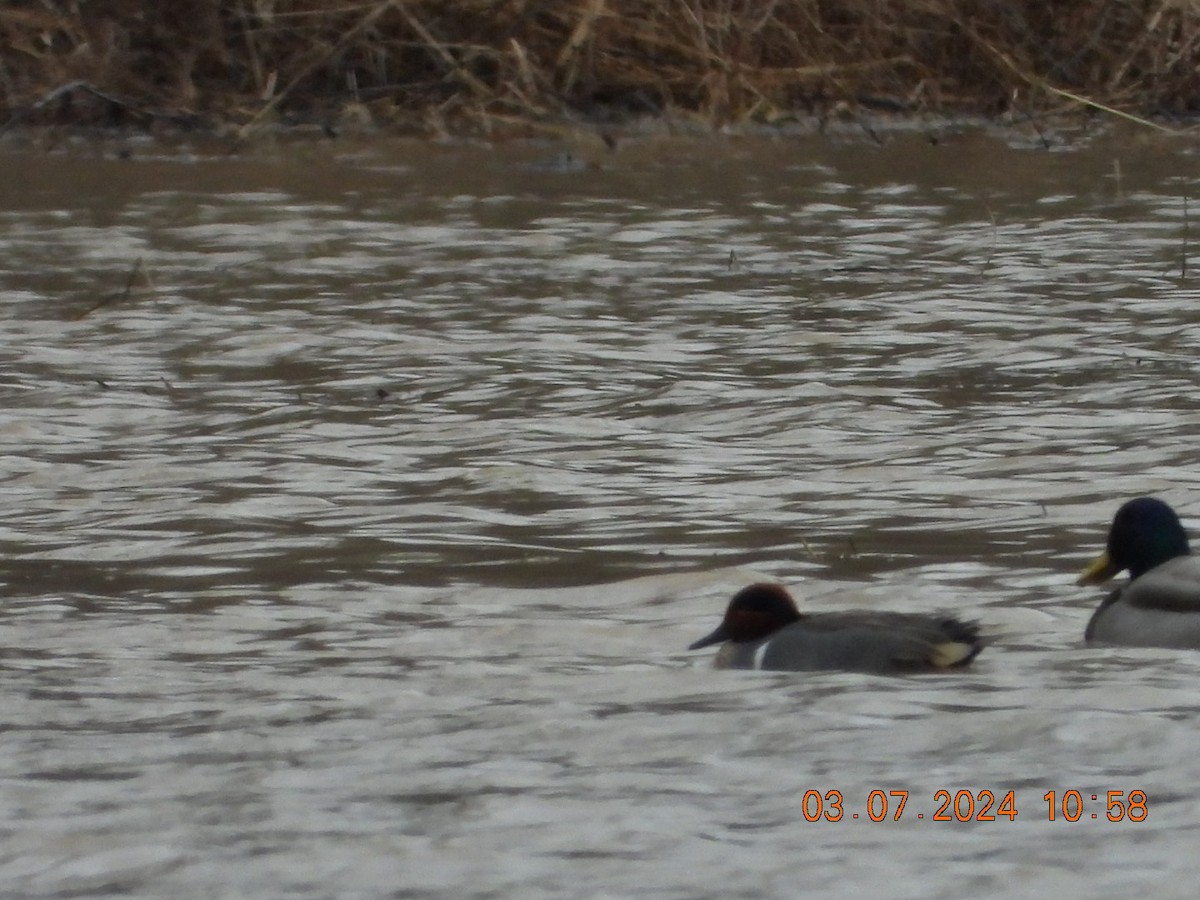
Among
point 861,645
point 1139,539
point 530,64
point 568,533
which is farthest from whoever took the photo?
point 530,64

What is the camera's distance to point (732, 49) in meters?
20.6

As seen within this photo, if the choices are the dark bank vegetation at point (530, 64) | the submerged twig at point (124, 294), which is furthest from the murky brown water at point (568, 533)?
the dark bank vegetation at point (530, 64)

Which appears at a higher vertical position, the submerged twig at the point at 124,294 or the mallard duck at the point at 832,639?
the mallard duck at the point at 832,639

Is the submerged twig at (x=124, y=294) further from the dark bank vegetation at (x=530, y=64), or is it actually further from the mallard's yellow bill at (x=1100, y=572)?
the dark bank vegetation at (x=530, y=64)

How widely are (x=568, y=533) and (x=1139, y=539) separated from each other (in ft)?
5.60

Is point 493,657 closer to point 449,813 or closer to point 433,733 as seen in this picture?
point 433,733

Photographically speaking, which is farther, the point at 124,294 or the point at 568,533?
the point at 124,294

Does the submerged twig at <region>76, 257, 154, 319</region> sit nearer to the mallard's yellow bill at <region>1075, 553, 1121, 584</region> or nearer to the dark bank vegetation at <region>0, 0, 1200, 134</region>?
the mallard's yellow bill at <region>1075, 553, 1121, 584</region>

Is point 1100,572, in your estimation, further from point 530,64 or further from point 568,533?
point 530,64

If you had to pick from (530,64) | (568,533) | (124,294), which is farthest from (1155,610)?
(530,64)

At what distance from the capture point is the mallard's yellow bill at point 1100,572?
6.72m

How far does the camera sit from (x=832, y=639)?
604 centimetres

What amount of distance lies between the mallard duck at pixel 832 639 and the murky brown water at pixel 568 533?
64 millimetres

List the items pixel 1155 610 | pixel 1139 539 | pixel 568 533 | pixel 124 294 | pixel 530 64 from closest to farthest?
pixel 1155 610 → pixel 1139 539 → pixel 568 533 → pixel 124 294 → pixel 530 64
